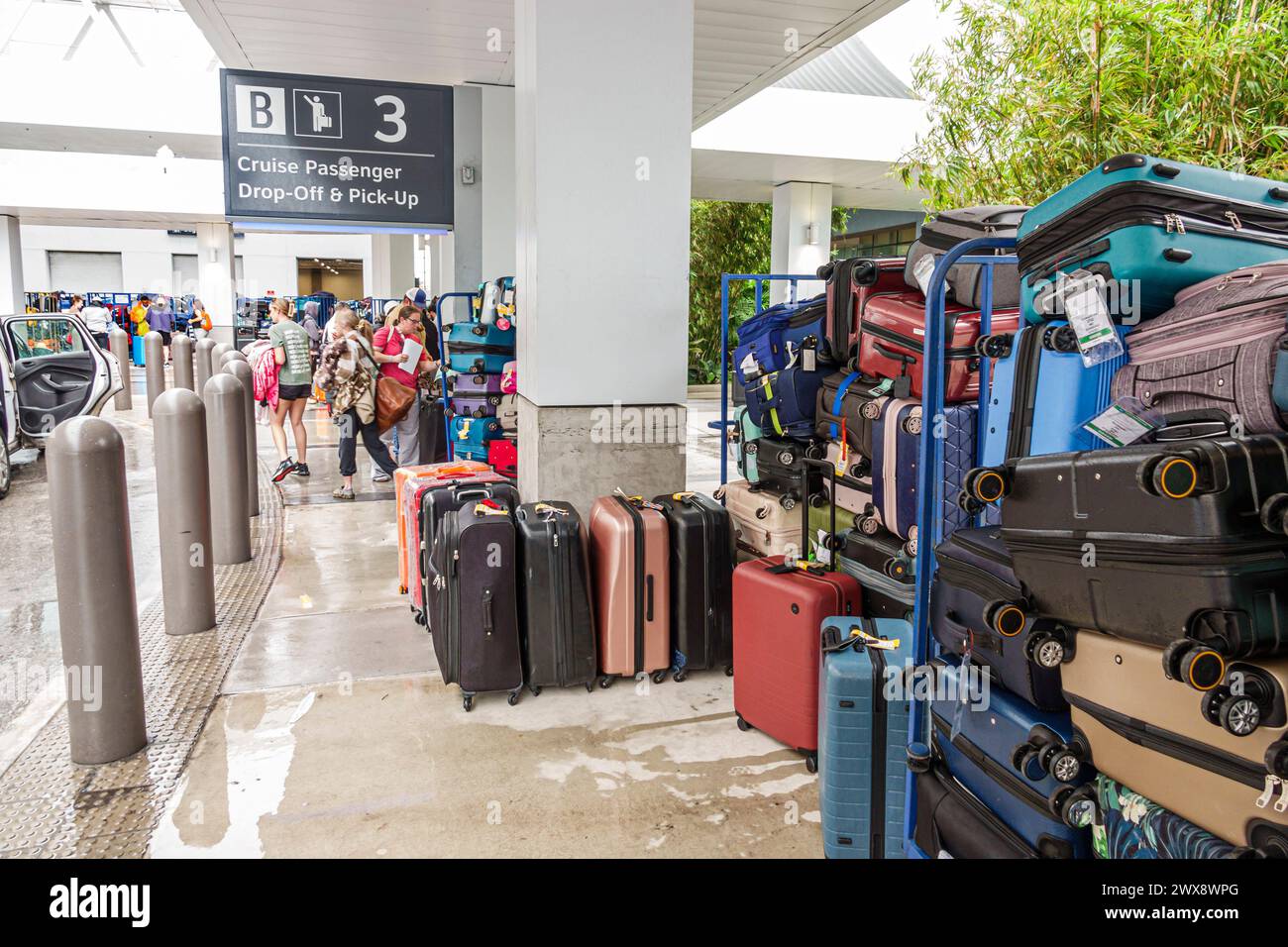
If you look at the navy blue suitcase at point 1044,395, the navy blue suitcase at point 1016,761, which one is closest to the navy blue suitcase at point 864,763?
the navy blue suitcase at point 1016,761

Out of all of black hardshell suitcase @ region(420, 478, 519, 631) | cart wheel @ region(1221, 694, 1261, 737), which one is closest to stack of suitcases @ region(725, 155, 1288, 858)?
cart wheel @ region(1221, 694, 1261, 737)

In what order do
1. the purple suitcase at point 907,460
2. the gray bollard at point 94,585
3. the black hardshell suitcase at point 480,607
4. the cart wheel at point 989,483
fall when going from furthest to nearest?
the black hardshell suitcase at point 480,607 → the gray bollard at point 94,585 → the purple suitcase at point 907,460 → the cart wheel at point 989,483

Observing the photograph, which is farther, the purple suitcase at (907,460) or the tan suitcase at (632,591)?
the tan suitcase at (632,591)

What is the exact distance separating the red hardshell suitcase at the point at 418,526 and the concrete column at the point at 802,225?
42.9ft

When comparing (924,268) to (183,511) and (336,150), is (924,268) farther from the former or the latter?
(336,150)

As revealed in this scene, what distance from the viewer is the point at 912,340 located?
3.60 metres

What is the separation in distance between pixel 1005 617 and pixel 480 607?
2465mm

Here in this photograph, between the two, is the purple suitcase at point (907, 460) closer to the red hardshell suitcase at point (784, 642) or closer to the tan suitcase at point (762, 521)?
the red hardshell suitcase at point (784, 642)

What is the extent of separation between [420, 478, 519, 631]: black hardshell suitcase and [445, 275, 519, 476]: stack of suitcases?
3223mm

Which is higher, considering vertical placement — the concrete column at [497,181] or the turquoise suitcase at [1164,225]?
the concrete column at [497,181]

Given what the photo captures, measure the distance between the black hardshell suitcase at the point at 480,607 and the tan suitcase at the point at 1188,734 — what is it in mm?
2471

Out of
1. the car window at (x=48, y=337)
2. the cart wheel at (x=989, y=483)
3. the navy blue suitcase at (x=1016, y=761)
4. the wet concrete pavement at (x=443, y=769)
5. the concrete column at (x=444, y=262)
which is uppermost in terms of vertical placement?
the concrete column at (x=444, y=262)

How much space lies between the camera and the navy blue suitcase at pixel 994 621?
1.83 metres

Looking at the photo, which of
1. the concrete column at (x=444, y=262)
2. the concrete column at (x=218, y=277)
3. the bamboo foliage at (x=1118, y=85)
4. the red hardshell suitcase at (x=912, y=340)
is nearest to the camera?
the red hardshell suitcase at (x=912, y=340)
